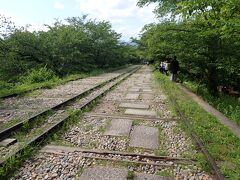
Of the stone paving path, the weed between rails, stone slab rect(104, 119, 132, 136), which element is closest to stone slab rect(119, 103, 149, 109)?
the stone paving path

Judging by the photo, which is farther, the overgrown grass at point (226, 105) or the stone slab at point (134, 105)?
the stone slab at point (134, 105)

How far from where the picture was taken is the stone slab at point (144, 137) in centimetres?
510

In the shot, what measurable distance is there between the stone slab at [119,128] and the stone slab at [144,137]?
0.18m

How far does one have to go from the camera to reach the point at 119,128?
20.1ft

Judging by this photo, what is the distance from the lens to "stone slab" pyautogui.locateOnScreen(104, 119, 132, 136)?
18.9 feet

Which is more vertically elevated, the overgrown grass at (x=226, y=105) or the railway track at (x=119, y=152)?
the railway track at (x=119, y=152)

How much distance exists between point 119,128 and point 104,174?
233 centimetres

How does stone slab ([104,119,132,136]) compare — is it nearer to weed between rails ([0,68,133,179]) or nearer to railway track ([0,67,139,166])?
weed between rails ([0,68,133,179])

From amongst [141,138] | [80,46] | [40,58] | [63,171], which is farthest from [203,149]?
[80,46]

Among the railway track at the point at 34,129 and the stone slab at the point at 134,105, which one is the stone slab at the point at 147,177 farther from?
the stone slab at the point at 134,105

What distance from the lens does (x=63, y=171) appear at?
12.8 feet

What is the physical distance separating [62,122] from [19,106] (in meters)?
2.78

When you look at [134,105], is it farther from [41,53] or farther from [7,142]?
[41,53]

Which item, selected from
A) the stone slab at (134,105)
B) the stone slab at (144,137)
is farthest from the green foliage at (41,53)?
the stone slab at (144,137)
